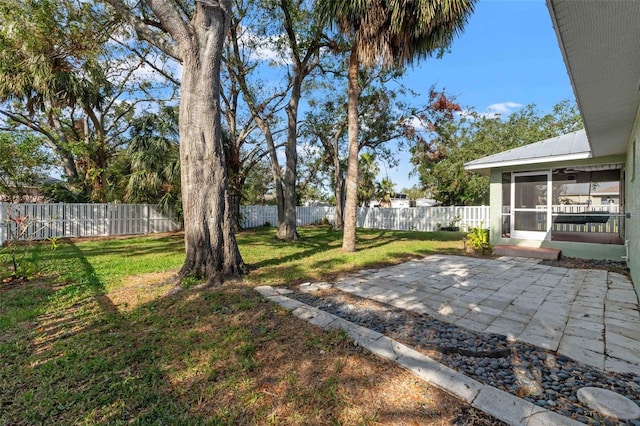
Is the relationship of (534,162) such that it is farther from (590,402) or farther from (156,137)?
(156,137)

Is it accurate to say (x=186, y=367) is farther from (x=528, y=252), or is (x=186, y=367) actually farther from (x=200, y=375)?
(x=528, y=252)

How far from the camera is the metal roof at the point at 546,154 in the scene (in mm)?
6891

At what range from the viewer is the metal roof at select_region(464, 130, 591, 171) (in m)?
6.89

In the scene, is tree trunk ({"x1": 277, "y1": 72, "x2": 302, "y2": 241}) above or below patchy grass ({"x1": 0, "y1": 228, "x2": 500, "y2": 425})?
above

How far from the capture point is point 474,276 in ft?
17.3

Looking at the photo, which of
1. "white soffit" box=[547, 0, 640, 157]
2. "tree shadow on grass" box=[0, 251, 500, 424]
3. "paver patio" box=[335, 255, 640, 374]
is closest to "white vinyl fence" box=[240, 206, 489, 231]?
"paver patio" box=[335, 255, 640, 374]

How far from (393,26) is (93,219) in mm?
12556

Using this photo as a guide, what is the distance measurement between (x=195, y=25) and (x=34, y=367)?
16.7 feet

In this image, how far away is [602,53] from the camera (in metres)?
2.84

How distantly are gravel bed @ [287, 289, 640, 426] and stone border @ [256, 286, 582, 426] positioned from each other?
5.1 inches

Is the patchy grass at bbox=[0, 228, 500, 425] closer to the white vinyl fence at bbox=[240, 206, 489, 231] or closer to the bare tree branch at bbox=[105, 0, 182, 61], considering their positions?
the bare tree branch at bbox=[105, 0, 182, 61]

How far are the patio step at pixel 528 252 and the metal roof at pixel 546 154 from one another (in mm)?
2290

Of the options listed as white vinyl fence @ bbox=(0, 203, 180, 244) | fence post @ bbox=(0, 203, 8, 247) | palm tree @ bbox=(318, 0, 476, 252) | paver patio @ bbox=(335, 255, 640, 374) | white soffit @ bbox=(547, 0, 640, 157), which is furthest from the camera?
white vinyl fence @ bbox=(0, 203, 180, 244)

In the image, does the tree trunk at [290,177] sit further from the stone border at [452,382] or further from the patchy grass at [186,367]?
the stone border at [452,382]
